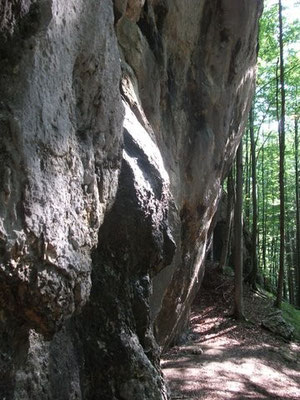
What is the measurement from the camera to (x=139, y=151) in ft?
17.7

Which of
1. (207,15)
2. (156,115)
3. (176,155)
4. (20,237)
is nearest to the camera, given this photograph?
(20,237)

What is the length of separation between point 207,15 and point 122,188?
6420 mm

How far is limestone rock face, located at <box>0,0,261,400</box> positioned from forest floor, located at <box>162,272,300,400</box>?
2215mm

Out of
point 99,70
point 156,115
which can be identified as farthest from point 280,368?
point 99,70

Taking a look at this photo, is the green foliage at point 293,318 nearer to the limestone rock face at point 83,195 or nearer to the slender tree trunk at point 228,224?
the slender tree trunk at point 228,224

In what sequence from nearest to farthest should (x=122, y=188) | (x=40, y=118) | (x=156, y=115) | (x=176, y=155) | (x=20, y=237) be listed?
(x=20, y=237) → (x=40, y=118) → (x=122, y=188) → (x=156, y=115) → (x=176, y=155)

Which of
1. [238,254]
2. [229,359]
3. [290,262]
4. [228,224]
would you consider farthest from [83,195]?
[290,262]

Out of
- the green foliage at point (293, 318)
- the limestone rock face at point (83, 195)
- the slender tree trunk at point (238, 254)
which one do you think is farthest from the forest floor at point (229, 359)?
the limestone rock face at point (83, 195)

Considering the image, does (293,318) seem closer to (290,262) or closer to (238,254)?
(238,254)

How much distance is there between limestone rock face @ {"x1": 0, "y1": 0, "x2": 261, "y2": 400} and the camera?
2939mm

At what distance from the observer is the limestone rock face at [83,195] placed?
2.94m

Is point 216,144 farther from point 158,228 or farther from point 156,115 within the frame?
point 158,228

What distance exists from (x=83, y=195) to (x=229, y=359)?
824 centimetres

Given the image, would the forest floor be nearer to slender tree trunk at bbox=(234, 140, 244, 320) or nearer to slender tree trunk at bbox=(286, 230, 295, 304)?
slender tree trunk at bbox=(234, 140, 244, 320)
